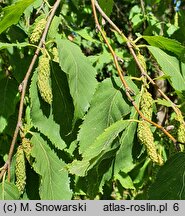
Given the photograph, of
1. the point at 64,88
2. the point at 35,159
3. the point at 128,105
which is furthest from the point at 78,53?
the point at 35,159

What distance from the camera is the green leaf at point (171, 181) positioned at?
1.14 meters

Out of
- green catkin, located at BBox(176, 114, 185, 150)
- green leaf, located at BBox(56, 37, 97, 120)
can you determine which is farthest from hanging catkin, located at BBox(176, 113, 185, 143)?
green leaf, located at BBox(56, 37, 97, 120)

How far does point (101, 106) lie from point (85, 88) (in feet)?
0.25

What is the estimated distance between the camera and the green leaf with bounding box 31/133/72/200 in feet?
4.52

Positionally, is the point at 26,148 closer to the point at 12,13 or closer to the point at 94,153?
the point at 94,153

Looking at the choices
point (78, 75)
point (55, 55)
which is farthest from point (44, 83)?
point (55, 55)

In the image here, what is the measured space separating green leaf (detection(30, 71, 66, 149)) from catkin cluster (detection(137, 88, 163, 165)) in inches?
11.1

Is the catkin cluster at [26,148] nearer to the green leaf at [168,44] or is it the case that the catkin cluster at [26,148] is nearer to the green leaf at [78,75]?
the green leaf at [78,75]

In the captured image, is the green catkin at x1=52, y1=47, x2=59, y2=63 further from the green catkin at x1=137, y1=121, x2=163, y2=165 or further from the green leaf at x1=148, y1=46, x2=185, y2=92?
the green catkin at x1=137, y1=121, x2=163, y2=165

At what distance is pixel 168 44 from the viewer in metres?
1.59

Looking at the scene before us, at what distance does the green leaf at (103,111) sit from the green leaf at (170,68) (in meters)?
0.18

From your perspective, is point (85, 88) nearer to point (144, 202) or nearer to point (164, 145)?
point (144, 202)

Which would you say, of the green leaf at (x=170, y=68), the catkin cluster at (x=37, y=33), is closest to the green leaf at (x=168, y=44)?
the green leaf at (x=170, y=68)

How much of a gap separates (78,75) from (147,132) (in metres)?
0.32
